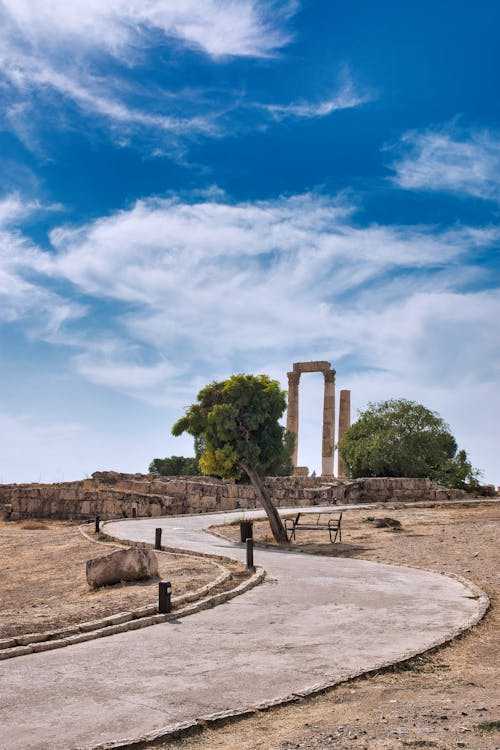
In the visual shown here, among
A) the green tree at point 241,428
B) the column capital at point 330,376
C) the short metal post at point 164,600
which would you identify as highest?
the column capital at point 330,376

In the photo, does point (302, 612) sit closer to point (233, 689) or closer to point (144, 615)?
point (144, 615)

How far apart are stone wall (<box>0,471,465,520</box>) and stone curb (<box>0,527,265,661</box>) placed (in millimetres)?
19518

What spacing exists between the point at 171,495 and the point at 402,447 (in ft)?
48.2

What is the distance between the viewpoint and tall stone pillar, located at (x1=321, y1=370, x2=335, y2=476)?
5212 cm

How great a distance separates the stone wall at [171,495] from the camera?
1244 inches

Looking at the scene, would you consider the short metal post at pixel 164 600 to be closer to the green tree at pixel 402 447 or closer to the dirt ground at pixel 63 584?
the dirt ground at pixel 63 584

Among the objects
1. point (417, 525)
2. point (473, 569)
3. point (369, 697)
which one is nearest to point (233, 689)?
point (369, 697)

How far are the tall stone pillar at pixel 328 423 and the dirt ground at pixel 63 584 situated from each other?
30334 millimetres

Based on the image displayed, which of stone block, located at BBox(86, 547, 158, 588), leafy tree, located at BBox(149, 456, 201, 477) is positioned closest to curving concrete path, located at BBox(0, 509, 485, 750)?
stone block, located at BBox(86, 547, 158, 588)

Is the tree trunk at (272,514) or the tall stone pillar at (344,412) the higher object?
the tall stone pillar at (344,412)

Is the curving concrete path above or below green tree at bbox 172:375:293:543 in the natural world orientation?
below

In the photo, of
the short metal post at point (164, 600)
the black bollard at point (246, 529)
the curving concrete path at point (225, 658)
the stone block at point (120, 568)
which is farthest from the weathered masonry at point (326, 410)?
the short metal post at point (164, 600)

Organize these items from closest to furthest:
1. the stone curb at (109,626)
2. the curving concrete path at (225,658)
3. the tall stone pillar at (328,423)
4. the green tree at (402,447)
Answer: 1. the curving concrete path at (225,658)
2. the stone curb at (109,626)
3. the green tree at (402,447)
4. the tall stone pillar at (328,423)

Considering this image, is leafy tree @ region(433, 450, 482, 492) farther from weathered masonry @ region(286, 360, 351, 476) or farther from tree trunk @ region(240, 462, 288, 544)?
tree trunk @ region(240, 462, 288, 544)
